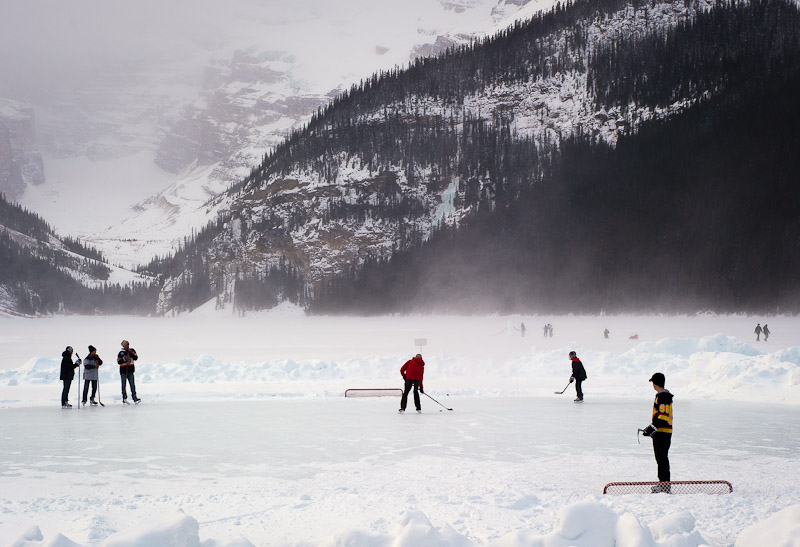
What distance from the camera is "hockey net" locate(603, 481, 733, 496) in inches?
339

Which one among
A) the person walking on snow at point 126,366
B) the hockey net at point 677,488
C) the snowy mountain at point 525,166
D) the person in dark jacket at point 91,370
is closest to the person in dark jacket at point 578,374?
the hockey net at point 677,488

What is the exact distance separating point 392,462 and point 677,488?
4.44m

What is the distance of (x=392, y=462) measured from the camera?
11.0 meters

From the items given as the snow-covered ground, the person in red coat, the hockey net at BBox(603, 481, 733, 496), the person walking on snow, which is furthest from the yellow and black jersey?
the person walking on snow

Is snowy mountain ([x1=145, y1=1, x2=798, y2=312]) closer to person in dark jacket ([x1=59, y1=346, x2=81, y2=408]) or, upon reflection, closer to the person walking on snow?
the person walking on snow

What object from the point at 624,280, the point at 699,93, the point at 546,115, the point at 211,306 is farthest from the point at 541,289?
the point at 211,306

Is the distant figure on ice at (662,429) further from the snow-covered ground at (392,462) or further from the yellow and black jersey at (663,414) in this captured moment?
the snow-covered ground at (392,462)

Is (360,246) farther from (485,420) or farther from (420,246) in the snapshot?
A: (485,420)

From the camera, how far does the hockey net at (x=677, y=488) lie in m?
8.61

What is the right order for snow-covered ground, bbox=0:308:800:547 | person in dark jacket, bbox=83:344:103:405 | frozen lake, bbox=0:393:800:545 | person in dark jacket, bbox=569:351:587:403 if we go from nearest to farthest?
snow-covered ground, bbox=0:308:800:547
frozen lake, bbox=0:393:800:545
person in dark jacket, bbox=83:344:103:405
person in dark jacket, bbox=569:351:587:403

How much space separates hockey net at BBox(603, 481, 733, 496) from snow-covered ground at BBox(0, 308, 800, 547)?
0.86ft

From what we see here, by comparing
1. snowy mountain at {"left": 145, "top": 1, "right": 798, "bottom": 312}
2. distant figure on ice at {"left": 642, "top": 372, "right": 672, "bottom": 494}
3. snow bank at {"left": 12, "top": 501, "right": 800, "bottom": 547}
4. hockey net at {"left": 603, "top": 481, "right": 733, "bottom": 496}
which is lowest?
hockey net at {"left": 603, "top": 481, "right": 733, "bottom": 496}

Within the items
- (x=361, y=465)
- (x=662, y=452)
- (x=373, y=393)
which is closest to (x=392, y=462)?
(x=361, y=465)

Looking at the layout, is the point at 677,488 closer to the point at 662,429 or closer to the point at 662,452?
the point at 662,452
